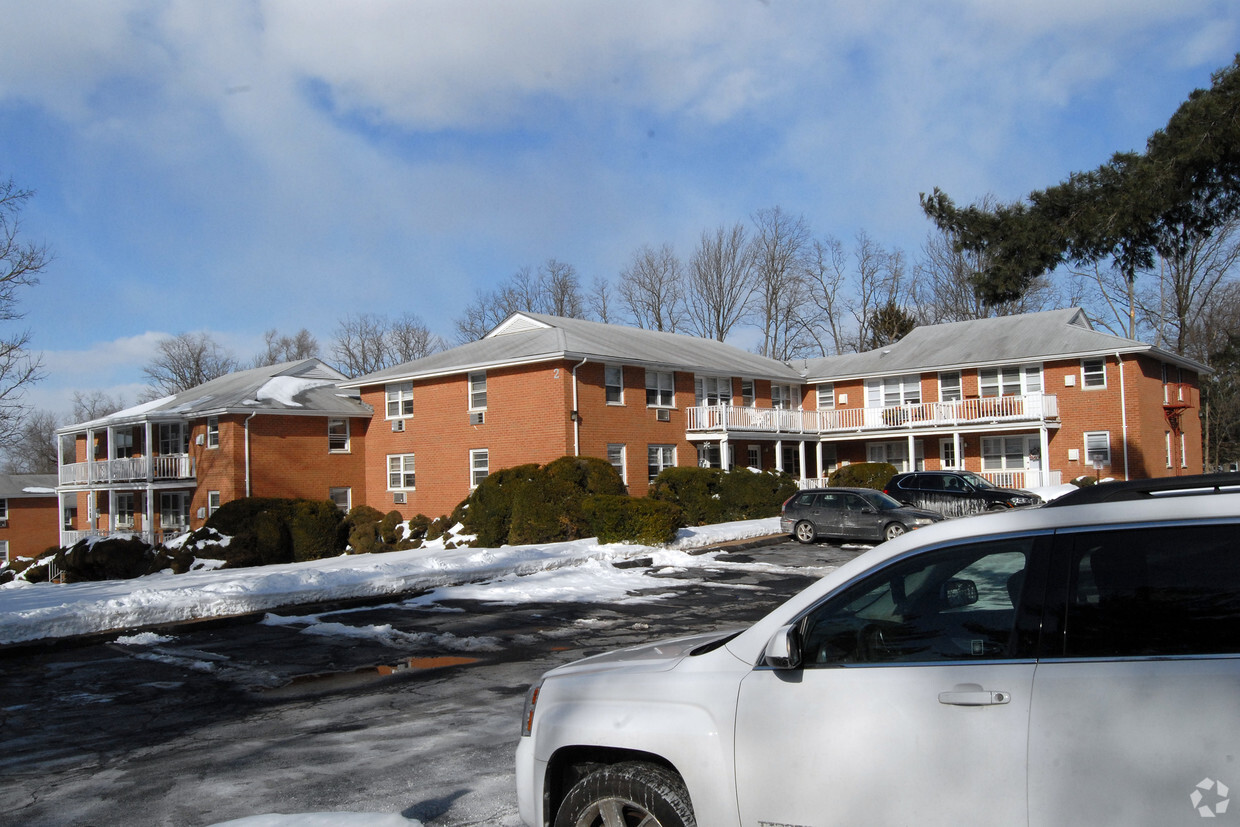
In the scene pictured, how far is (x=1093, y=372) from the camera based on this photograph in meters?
35.5

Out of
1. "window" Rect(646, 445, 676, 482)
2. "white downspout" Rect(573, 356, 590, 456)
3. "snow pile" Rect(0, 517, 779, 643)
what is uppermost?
"white downspout" Rect(573, 356, 590, 456)

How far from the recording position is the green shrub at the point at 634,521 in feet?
70.6

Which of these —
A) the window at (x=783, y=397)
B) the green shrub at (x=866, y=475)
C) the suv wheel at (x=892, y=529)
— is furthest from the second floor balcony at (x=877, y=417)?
the suv wheel at (x=892, y=529)

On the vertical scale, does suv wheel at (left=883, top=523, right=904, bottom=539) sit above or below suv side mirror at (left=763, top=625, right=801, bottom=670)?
below

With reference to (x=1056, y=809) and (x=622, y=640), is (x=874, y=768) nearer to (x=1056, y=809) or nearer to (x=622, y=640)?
(x=1056, y=809)

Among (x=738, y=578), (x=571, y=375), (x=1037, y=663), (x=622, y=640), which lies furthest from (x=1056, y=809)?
(x=571, y=375)

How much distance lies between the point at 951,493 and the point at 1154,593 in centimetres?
2417

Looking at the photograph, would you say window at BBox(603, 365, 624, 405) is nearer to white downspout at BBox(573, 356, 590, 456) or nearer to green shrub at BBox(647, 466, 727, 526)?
white downspout at BBox(573, 356, 590, 456)

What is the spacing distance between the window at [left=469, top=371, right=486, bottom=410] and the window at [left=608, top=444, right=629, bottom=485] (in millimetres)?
4956

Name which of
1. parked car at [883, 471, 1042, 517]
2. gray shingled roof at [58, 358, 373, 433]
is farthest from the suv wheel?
gray shingled roof at [58, 358, 373, 433]

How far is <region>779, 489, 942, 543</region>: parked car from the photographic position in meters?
22.4

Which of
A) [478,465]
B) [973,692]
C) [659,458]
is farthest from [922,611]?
[478,465]

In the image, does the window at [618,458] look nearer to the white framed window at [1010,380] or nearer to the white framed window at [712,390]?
the white framed window at [712,390]

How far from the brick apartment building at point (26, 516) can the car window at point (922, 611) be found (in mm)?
62513
